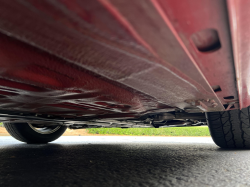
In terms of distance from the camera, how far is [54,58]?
0.58 meters

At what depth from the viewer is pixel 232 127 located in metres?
1.61

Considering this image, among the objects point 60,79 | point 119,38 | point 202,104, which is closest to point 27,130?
point 60,79

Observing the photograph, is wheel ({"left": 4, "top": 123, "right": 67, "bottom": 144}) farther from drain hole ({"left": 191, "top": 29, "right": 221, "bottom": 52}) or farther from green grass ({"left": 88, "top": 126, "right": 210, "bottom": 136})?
green grass ({"left": 88, "top": 126, "right": 210, "bottom": 136})

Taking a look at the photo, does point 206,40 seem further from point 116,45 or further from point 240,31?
point 116,45

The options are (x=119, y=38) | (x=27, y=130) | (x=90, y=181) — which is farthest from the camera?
(x=27, y=130)

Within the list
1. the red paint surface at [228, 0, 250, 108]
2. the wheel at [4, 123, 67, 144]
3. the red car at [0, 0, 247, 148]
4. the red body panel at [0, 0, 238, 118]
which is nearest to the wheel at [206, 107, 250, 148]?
the red car at [0, 0, 247, 148]

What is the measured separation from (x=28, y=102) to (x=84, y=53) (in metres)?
0.69

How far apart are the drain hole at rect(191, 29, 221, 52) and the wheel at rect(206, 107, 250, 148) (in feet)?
4.39

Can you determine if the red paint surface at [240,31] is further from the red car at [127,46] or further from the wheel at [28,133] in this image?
the wheel at [28,133]

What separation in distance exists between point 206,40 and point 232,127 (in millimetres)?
1421

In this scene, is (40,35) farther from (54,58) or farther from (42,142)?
(42,142)

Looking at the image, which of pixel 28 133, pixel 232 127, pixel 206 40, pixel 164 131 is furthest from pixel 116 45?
pixel 164 131

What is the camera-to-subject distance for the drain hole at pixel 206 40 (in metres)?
0.42

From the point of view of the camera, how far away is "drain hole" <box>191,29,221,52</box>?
42 cm
